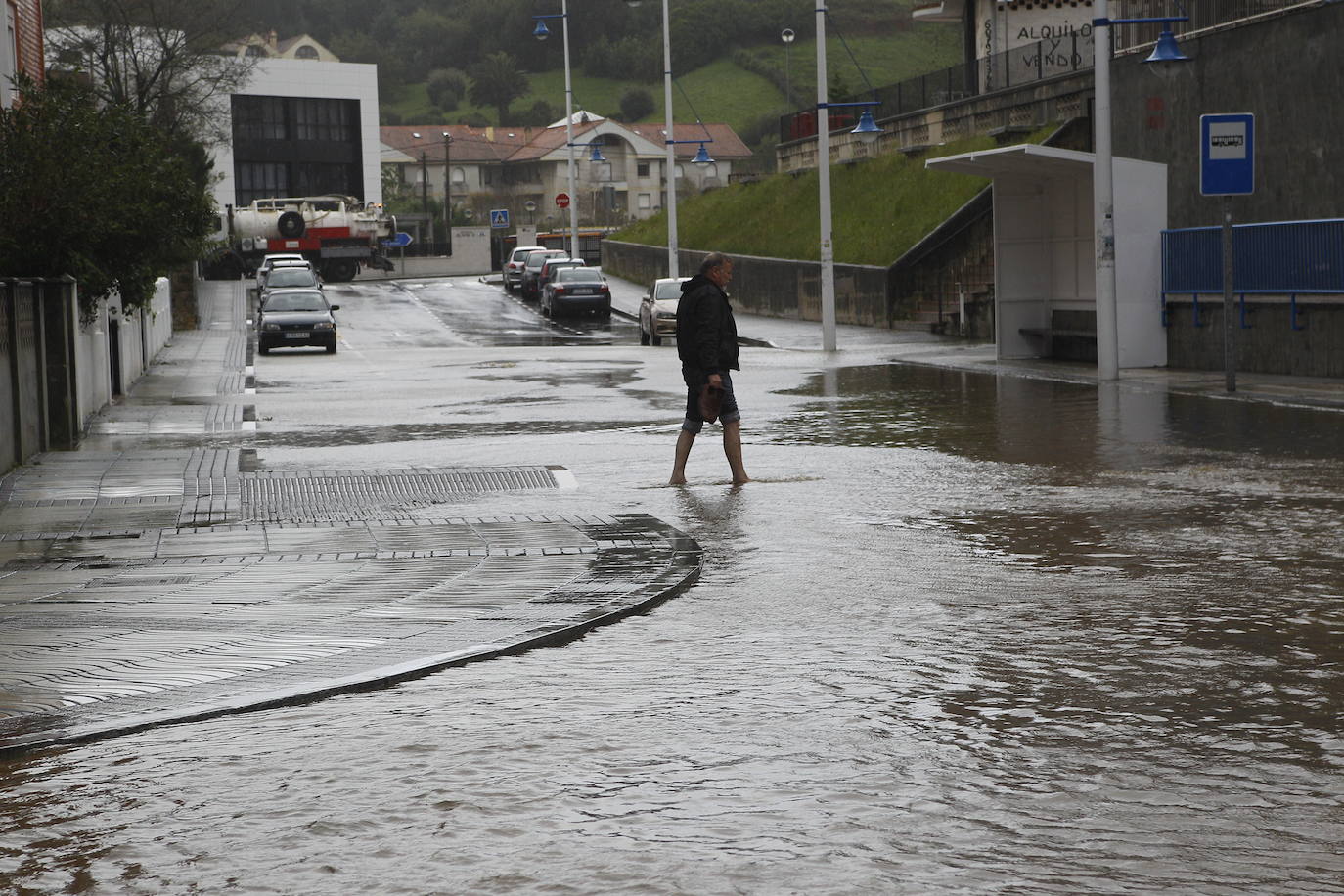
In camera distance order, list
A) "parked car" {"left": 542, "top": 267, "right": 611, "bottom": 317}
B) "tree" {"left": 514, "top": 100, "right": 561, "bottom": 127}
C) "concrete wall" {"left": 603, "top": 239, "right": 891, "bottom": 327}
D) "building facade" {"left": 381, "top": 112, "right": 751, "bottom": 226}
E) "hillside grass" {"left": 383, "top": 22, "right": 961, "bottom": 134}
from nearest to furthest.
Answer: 1. "concrete wall" {"left": 603, "top": 239, "right": 891, "bottom": 327}
2. "parked car" {"left": 542, "top": 267, "right": 611, "bottom": 317}
3. "building facade" {"left": 381, "top": 112, "right": 751, "bottom": 226}
4. "hillside grass" {"left": 383, "top": 22, "right": 961, "bottom": 134}
5. "tree" {"left": 514, "top": 100, "right": 561, "bottom": 127}

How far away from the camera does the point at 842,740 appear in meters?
5.79

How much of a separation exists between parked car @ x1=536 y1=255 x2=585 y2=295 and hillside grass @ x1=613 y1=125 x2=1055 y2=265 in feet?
15.3

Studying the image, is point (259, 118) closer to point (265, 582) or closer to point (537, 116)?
point (537, 116)

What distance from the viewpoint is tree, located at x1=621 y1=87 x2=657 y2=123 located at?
147 m

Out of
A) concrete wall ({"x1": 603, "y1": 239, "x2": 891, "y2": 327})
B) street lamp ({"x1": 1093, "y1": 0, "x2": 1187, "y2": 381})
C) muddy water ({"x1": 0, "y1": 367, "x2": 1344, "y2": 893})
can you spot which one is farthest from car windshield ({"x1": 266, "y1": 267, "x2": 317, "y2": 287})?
muddy water ({"x1": 0, "y1": 367, "x2": 1344, "y2": 893})

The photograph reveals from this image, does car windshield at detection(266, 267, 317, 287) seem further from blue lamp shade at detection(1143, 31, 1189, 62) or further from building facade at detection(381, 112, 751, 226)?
building facade at detection(381, 112, 751, 226)

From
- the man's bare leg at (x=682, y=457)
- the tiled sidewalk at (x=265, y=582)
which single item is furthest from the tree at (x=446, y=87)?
the man's bare leg at (x=682, y=457)

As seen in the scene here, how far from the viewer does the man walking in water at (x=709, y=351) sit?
43.6 ft

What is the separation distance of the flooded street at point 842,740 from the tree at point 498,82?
139653mm

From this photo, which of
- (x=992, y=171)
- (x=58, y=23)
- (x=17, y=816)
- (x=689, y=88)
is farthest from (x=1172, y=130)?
(x=689, y=88)

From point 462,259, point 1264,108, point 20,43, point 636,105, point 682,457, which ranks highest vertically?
point 636,105

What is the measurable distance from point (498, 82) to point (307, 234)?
8027cm

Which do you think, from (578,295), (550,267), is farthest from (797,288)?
(550,267)

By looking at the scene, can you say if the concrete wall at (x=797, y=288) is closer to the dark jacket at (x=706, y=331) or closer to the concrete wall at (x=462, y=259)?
the concrete wall at (x=462, y=259)
